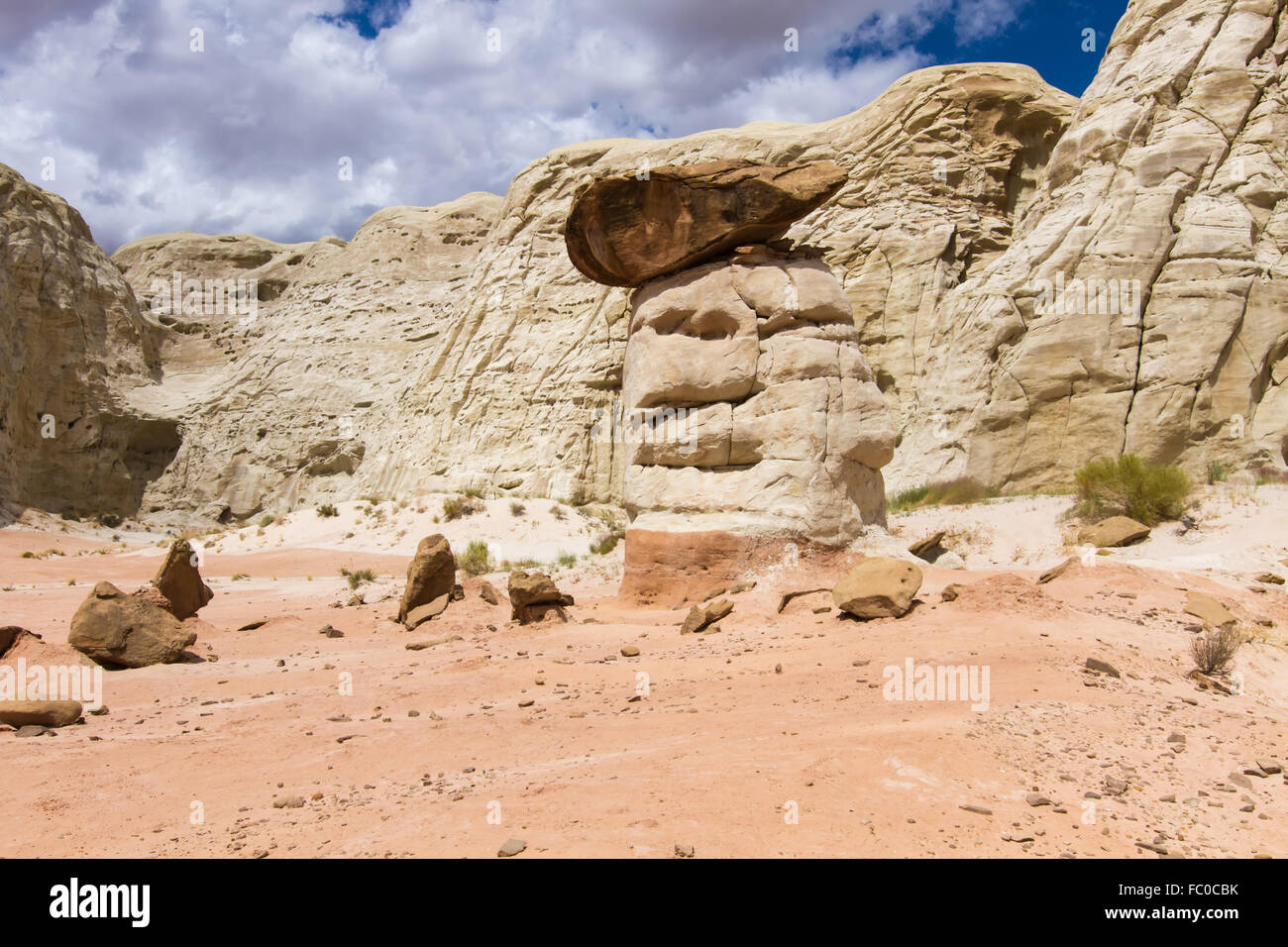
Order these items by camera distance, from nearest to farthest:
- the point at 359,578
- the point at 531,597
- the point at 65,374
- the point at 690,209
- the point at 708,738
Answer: the point at 708,738
the point at 531,597
the point at 690,209
the point at 359,578
the point at 65,374

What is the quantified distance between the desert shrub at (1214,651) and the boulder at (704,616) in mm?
3507

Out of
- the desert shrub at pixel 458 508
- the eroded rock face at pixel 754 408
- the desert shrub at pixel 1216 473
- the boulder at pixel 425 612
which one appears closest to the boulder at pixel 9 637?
the boulder at pixel 425 612

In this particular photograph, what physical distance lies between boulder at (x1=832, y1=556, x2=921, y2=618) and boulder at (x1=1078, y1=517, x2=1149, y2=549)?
478 cm

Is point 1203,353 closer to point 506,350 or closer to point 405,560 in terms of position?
point 405,560

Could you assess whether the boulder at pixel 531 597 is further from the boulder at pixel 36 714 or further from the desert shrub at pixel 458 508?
the desert shrub at pixel 458 508

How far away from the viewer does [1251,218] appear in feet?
44.3

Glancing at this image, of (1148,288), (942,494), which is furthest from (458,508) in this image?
(1148,288)

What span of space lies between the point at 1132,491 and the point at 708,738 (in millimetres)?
8895

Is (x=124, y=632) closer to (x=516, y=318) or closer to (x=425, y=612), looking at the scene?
(x=425, y=612)

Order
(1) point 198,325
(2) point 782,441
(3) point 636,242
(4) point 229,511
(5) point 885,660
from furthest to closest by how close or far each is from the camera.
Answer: (1) point 198,325 → (4) point 229,511 → (3) point 636,242 → (2) point 782,441 → (5) point 885,660

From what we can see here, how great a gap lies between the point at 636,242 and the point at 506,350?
12985 millimetres

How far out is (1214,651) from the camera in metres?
5.25

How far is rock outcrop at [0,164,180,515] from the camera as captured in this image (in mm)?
24047

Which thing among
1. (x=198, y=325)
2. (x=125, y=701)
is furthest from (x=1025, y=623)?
(x=198, y=325)
